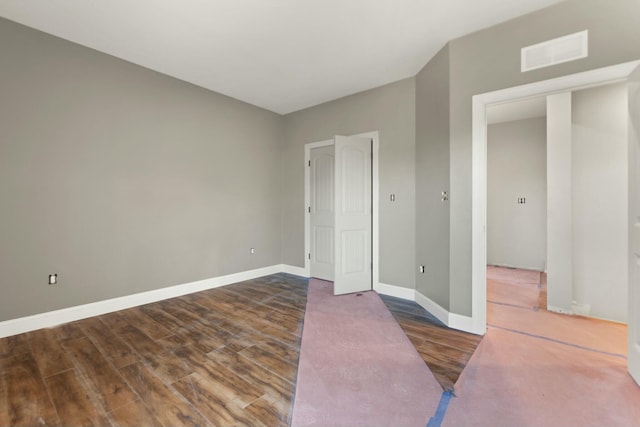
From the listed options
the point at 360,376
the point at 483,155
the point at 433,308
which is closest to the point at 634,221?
the point at 483,155

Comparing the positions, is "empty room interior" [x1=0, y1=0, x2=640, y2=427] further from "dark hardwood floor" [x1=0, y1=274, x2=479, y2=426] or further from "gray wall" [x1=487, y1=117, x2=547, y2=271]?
A: "gray wall" [x1=487, y1=117, x2=547, y2=271]

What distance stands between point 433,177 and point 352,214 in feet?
3.96

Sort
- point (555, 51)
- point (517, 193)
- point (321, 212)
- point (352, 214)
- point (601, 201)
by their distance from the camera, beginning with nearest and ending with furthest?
point (555, 51)
point (601, 201)
point (352, 214)
point (321, 212)
point (517, 193)

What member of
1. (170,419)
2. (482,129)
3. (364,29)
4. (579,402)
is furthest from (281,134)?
(579,402)

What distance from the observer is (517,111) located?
495 centimetres

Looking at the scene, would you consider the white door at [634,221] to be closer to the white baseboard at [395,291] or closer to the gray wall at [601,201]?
the gray wall at [601,201]

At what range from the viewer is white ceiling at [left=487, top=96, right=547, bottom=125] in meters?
4.57

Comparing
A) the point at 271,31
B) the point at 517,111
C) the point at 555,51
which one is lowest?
the point at 555,51

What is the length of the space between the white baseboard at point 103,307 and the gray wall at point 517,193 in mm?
5280

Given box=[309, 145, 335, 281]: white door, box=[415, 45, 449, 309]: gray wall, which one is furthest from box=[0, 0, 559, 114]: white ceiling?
box=[309, 145, 335, 281]: white door

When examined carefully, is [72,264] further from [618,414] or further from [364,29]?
[618,414]

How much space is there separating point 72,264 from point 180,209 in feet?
4.02

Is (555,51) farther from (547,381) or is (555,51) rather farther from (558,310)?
(558,310)

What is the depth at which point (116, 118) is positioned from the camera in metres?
3.03
